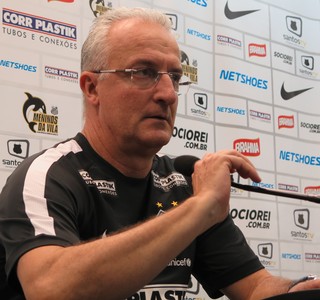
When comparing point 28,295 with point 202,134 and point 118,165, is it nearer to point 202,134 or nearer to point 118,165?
point 118,165

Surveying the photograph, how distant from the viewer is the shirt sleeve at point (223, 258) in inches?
65.8

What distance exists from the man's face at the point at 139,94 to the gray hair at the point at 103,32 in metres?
0.03

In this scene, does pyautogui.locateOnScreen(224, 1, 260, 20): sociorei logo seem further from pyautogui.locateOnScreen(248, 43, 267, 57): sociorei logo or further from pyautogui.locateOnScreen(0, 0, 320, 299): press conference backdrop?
pyautogui.locateOnScreen(248, 43, 267, 57): sociorei logo

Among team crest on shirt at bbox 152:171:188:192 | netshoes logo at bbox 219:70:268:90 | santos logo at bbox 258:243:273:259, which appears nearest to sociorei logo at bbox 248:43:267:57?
netshoes logo at bbox 219:70:268:90

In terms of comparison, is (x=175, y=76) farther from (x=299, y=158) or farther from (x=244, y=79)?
(x=299, y=158)

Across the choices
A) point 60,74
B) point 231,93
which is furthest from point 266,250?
point 60,74

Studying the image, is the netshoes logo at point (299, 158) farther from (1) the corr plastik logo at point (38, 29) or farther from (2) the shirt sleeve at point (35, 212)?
(2) the shirt sleeve at point (35, 212)

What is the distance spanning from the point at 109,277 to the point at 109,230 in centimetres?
33

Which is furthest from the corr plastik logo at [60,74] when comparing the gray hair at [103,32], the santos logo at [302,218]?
the santos logo at [302,218]

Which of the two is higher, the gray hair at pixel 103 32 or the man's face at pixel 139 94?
the gray hair at pixel 103 32

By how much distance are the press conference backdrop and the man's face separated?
1029 mm

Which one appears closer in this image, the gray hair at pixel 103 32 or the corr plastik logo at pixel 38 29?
the gray hair at pixel 103 32

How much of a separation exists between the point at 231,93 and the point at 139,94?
2.10 metres

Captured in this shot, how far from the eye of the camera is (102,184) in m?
1.51
